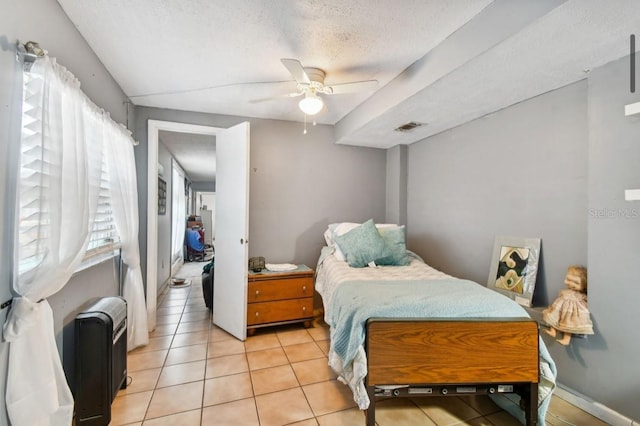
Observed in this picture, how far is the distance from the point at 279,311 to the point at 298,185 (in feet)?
4.93

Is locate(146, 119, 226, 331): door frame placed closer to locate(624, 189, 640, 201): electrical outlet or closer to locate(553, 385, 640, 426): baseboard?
locate(553, 385, 640, 426): baseboard

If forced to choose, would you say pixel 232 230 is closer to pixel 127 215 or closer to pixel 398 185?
pixel 127 215

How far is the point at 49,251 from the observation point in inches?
49.2

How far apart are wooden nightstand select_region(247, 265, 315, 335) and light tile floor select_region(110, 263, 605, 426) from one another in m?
0.20

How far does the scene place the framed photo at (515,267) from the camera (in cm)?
207

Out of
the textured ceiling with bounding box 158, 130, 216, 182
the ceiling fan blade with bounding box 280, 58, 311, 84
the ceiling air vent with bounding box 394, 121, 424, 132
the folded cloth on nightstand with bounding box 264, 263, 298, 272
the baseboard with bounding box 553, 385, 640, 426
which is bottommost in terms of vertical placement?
the baseboard with bounding box 553, 385, 640, 426

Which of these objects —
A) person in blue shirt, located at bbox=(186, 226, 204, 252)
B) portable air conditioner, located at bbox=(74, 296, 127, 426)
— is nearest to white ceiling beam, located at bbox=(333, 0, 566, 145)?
portable air conditioner, located at bbox=(74, 296, 127, 426)

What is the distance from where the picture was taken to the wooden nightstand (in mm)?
2809

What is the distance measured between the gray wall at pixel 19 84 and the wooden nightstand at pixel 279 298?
1312 millimetres

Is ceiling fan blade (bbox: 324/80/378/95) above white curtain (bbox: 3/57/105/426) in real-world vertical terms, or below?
above

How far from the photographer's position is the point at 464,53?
5.43 feet

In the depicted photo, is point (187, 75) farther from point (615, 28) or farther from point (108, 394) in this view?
point (615, 28)

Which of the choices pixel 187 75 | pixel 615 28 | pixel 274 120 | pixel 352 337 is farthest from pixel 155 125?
pixel 615 28

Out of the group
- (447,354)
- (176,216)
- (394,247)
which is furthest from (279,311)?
(176,216)
